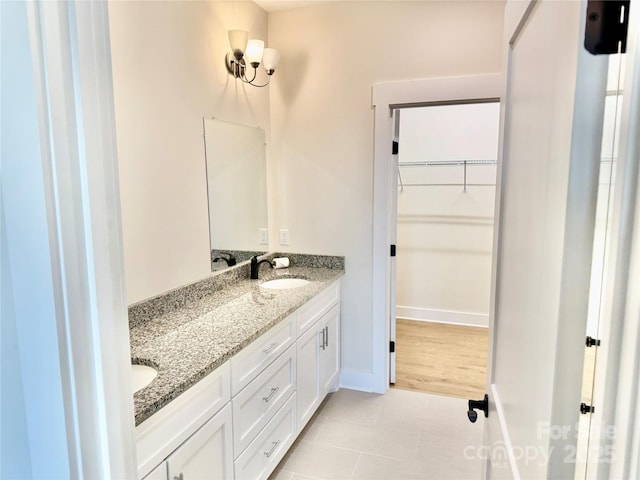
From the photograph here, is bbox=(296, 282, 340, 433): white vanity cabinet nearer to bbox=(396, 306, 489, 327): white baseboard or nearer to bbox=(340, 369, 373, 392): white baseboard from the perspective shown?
bbox=(340, 369, 373, 392): white baseboard

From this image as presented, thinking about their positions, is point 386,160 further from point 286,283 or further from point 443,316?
point 443,316

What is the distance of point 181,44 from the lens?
2037mm

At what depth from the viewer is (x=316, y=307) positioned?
2543 mm

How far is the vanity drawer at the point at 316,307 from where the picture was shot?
230cm

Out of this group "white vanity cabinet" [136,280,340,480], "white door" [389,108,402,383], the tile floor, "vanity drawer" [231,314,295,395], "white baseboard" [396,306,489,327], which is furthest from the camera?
"white baseboard" [396,306,489,327]

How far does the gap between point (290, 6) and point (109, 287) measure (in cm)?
272

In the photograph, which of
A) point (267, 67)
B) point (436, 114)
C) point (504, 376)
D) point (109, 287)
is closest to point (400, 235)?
point (436, 114)

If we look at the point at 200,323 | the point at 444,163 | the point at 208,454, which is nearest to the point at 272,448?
the point at 208,454

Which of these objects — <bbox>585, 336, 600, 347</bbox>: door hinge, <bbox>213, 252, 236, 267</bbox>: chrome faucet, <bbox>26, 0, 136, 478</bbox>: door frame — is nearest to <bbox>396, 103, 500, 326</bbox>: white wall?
<bbox>213, 252, 236, 267</bbox>: chrome faucet

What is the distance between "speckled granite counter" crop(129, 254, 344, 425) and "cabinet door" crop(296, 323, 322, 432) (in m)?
0.27

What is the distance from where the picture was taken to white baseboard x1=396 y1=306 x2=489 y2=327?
428 centimetres

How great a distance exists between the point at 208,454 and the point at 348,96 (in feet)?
7.48

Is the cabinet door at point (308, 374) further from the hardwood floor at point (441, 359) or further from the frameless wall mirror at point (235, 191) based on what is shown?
the hardwood floor at point (441, 359)

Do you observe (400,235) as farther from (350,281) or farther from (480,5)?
(480,5)
